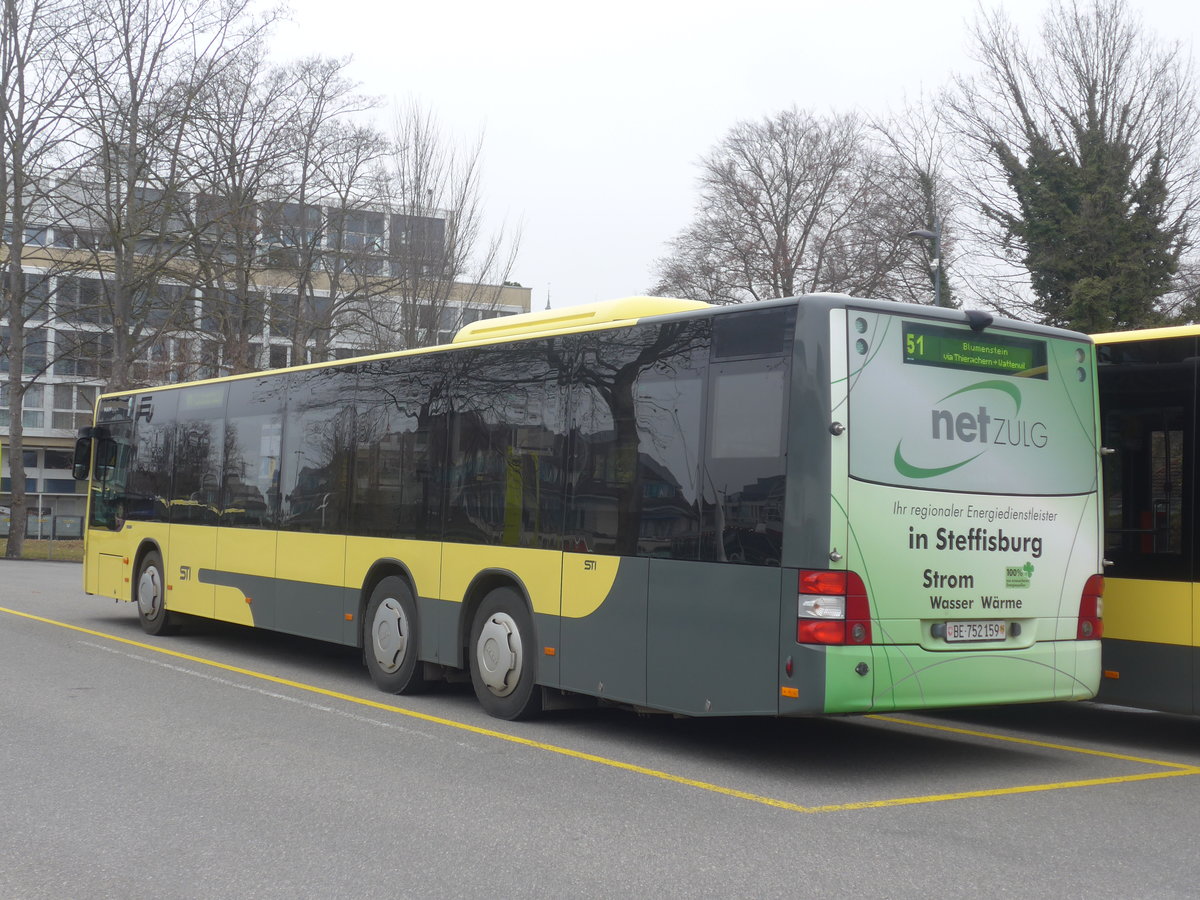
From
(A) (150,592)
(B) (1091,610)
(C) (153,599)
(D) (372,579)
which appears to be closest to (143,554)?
(A) (150,592)

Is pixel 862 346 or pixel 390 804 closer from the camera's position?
pixel 390 804

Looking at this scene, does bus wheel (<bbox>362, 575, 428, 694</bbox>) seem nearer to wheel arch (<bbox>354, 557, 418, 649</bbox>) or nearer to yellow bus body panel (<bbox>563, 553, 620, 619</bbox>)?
wheel arch (<bbox>354, 557, 418, 649</bbox>)

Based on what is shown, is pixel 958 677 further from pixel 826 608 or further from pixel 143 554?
pixel 143 554

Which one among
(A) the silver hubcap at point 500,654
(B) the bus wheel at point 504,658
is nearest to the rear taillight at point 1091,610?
(B) the bus wheel at point 504,658

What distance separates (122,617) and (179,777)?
38.3 ft

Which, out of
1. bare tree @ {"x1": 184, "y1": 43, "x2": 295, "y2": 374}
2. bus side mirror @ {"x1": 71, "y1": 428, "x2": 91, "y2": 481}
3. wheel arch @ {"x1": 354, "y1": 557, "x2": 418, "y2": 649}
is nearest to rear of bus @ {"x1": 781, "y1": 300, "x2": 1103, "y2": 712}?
wheel arch @ {"x1": 354, "y1": 557, "x2": 418, "y2": 649}

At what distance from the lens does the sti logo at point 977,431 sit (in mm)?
8203

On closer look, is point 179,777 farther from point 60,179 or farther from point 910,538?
point 60,179

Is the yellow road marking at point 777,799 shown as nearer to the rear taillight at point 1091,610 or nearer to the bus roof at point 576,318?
the rear taillight at point 1091,610

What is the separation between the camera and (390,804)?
7133 mm

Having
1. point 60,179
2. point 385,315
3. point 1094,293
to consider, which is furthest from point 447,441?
point 385,315

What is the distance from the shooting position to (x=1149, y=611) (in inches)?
371

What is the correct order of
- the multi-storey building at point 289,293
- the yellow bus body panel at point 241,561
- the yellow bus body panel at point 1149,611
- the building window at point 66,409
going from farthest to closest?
1. the building window at point 66,409
2. the multi-storey building at point 289,293
3. the yellow bus body panel at point 241,561
4. the yellow bus body panel at point 1149,611

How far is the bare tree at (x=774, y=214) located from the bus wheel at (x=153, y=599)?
2864cm
